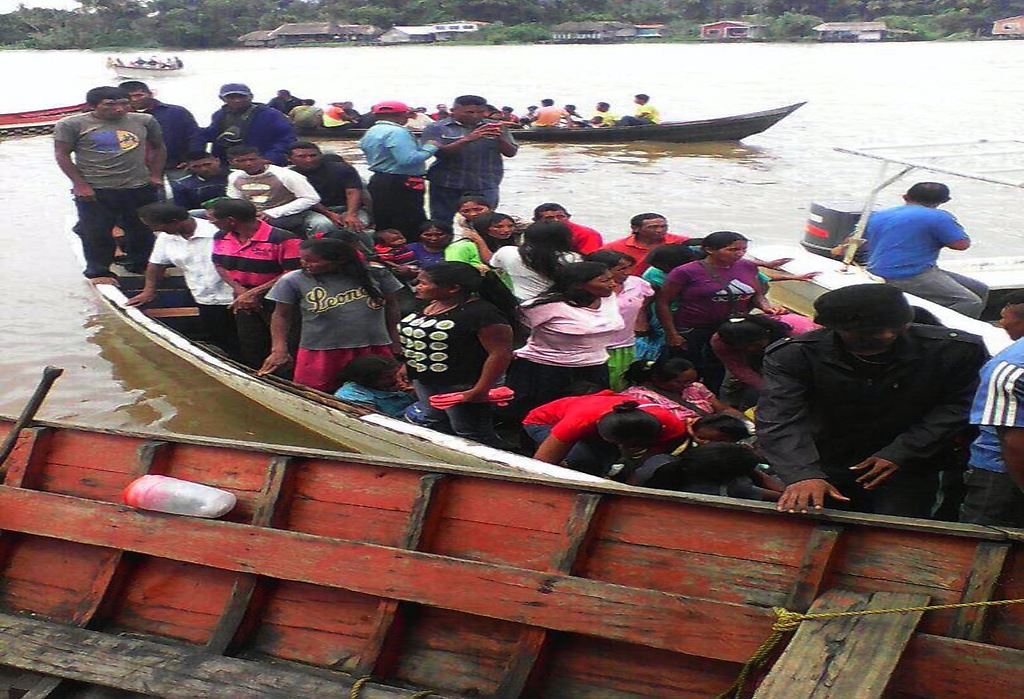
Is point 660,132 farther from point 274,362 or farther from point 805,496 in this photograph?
point 805,496

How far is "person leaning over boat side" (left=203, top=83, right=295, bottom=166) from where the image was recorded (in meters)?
7.53

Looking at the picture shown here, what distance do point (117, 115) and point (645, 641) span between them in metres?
5.86

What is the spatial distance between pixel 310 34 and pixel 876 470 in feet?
217

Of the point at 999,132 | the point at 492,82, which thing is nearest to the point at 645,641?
the point at 999,132

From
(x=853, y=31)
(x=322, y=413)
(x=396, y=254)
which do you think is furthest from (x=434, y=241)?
(x=853, y=31)

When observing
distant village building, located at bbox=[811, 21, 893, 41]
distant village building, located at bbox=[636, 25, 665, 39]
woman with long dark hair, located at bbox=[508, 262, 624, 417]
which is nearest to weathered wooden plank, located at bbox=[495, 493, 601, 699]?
woman with long dark hair, located at bbox=[508, 262, 624, 417]

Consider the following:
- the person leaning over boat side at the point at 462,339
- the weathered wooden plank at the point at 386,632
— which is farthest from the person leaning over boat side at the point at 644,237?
the weathered wooden plank at the point at 386,632

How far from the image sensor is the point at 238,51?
6034 cm

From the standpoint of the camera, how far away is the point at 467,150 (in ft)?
22.7

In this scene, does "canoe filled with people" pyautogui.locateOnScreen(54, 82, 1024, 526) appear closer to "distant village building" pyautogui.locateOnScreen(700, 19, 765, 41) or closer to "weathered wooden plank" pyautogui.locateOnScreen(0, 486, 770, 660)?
"weathered wooden plank" pyautogui.locateOnScreen(0, 486, 770, 660)

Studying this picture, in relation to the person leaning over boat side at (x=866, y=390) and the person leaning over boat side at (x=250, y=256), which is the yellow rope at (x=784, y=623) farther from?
the person leaning over boat side at (x=250, y=256)

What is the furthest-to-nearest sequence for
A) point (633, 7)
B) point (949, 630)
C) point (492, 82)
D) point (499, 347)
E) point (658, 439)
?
point (633, 7)
point (492, 82)
point (499, 347)
point (658, 439)
point (949, 630)

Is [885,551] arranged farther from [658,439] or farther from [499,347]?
[499,347]

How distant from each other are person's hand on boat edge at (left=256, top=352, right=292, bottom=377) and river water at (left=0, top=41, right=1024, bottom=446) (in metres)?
0.76
